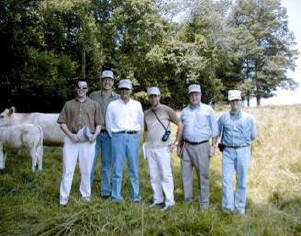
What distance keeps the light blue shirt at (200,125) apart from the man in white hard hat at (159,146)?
0.20 meters

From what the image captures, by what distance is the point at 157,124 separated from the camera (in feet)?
19.4

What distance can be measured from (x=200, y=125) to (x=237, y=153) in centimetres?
77

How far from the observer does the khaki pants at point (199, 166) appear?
584 centimetres

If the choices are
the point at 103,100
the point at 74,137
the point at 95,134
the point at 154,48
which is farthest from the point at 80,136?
the point at 154,48

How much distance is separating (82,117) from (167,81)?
2424 cm

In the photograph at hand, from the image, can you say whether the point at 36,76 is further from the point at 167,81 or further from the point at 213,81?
the point at 213,81

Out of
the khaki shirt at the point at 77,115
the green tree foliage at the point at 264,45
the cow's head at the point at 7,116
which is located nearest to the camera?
the khaki shirt at the point at 77,115

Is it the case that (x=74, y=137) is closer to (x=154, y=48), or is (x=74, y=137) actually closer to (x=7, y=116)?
(x=7, y=116)

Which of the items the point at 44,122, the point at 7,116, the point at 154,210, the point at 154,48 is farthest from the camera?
the point at 154,48

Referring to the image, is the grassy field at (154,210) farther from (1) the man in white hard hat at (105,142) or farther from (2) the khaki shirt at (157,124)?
(2) the khaki shirt at (157,124)

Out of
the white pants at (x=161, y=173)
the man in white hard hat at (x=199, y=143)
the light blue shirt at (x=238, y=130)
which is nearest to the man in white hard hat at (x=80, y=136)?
the white pants at (x=161, y=173)

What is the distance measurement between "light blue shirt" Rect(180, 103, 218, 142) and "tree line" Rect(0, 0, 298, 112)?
8.65 metres

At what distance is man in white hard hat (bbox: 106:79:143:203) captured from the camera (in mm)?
5891

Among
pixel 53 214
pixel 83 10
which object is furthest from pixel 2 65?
pixel 83 10
